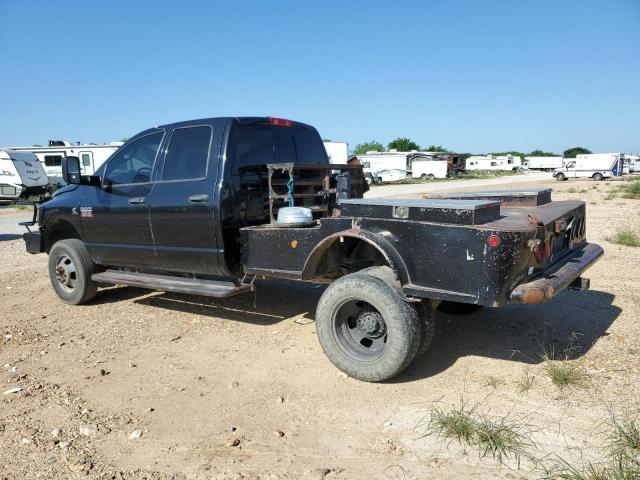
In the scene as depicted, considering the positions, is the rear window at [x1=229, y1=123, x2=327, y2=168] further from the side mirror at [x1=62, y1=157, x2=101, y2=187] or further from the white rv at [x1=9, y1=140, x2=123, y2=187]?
the white rv at [x1=9, y1=140, x2=123, y2=187]

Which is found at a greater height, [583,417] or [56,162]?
[56,162]

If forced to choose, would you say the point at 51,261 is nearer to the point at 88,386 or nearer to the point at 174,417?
the point at 88,386

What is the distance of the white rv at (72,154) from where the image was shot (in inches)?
963

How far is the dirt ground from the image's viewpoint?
288 centimetres

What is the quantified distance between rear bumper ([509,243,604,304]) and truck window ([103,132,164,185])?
3794mm

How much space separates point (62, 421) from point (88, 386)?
57 cm

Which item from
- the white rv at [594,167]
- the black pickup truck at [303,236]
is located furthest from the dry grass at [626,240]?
the white rv at [594,167]

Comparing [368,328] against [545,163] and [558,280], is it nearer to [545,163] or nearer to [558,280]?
[558,280]

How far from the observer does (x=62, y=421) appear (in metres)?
3.37

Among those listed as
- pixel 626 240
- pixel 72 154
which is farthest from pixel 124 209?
pixel 72 154

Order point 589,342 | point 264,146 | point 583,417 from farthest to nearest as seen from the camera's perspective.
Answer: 1. point 264,146
2. point 589,342
3. point 583,417

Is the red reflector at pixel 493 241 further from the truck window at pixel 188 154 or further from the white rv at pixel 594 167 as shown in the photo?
the white rv at pixel 594 167

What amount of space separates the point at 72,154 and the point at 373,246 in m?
24.6

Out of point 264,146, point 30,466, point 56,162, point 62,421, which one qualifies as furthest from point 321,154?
point 56,162
